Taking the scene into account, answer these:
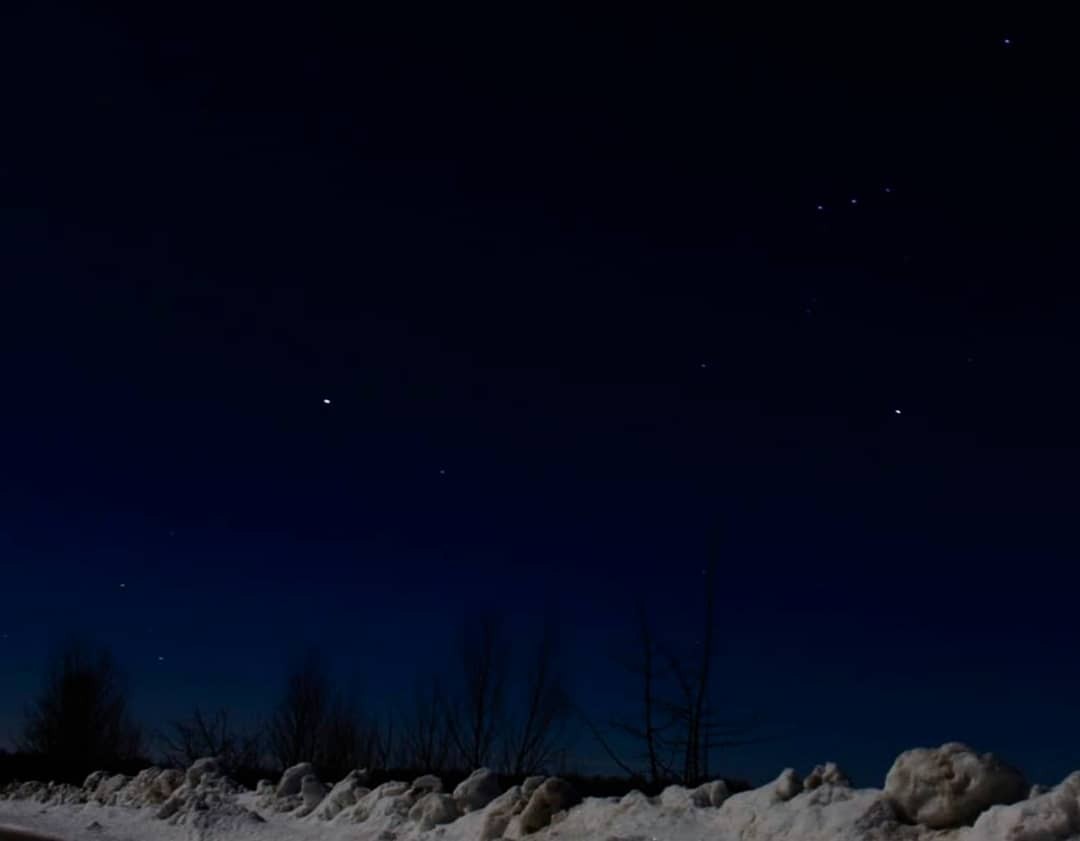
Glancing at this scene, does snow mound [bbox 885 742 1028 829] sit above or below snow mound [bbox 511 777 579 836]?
above

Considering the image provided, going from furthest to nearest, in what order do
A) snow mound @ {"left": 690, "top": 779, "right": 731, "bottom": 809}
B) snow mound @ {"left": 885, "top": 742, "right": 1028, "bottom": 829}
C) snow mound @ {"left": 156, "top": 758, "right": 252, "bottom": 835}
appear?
snow mound @ {"left": 156, "top": 758, "right": 252, "bottom": 835}, snow mound @ {"left": 690, "top": 779, "right": 731, "bottom": 809}, snow mound @ {"left": 885, "top": 742, "right": 1028, "bottom": 829}

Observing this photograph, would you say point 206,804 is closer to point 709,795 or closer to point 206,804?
point 206,804

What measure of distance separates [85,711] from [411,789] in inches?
1212

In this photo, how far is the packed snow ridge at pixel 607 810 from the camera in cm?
567

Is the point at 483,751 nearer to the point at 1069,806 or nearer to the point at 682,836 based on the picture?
the point at 682,836

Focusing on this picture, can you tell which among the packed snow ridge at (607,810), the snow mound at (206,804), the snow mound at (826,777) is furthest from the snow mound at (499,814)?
the snow mound at (206,804)

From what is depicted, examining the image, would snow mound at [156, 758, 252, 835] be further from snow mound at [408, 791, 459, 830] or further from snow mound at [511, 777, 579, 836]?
snow mound at [511, 777, 579, 836]

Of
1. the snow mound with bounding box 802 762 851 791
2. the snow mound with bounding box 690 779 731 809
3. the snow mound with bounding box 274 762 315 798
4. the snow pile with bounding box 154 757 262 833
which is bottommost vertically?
the snow pile with bounding box 154 757 262 833

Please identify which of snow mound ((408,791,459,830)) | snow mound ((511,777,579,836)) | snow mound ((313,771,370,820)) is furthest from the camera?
snow mound ((313,771,370,820))

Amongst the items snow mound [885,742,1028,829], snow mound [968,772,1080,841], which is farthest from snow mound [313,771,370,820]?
snow mound [968,772,1080,841]

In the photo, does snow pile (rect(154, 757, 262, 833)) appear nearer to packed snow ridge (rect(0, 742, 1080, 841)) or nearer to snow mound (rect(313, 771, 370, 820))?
packed snow ridge (rect(0, 742, 1080, 841))

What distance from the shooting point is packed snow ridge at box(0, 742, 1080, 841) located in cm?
567


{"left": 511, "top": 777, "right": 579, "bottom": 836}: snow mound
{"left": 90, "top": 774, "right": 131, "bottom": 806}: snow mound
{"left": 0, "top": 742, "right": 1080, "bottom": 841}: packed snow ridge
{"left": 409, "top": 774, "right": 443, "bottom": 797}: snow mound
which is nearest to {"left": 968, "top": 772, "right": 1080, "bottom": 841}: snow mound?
{"left": 0, "top": 742, "right": 1080, "bottom": 841}: packed snow ridge

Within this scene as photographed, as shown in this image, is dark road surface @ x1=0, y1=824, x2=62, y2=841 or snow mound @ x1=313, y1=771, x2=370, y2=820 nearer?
snow mound @ x1=313, y1=771, x2=370, y2=820
